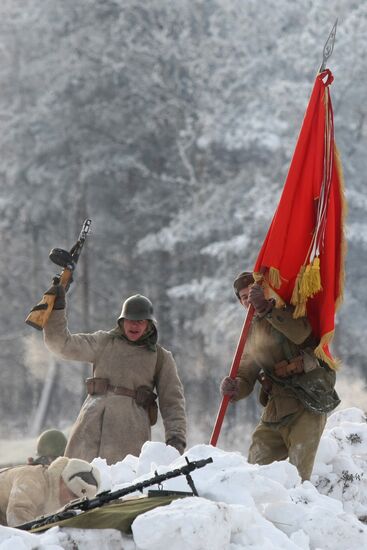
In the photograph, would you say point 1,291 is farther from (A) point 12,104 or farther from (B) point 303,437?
(B) point 303,437

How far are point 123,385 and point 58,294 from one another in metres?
0.71

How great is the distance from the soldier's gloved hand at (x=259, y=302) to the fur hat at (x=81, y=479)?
5.45ft

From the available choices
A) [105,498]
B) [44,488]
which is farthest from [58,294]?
[105,498]

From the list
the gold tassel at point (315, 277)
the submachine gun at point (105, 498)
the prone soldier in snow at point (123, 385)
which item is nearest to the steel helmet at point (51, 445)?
the prone soldier in snow at point (123, 385)

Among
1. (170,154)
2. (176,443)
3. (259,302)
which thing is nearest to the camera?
(259,302)

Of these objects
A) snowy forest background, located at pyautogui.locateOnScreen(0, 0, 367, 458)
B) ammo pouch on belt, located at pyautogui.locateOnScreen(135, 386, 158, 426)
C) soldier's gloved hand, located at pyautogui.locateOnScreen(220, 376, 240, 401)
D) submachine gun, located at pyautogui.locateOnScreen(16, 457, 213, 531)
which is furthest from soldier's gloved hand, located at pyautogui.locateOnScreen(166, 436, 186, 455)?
snowy forest background, located at pyautogui.locateOnScreen(0, 0, 367, 458)

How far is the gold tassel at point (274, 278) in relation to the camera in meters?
7.41

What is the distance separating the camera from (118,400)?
7859 mm

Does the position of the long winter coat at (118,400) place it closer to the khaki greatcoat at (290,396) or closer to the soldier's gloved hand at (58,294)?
the soldier's gloved hand at (58,294)

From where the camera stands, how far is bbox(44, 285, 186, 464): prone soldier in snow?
782 centimetres

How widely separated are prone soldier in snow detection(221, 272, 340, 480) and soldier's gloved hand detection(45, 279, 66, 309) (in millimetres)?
1174

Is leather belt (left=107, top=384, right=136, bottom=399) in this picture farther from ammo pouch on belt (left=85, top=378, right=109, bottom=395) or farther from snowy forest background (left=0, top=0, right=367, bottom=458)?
snowy forest background (left=0, top=0, right=367, bottom=458)

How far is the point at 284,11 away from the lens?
97.6 feet

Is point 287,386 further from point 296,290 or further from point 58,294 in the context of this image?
point 58,294
